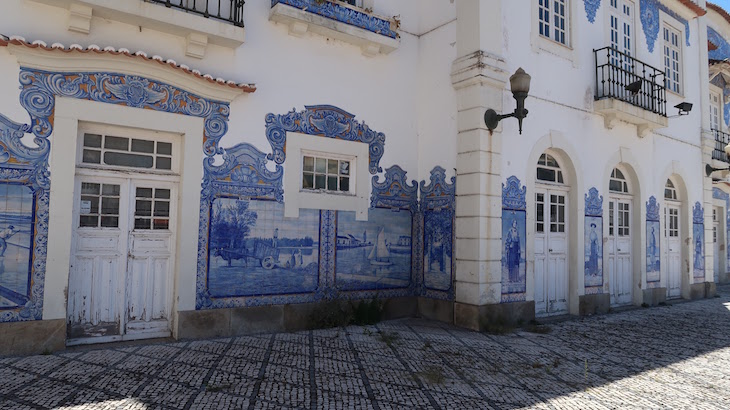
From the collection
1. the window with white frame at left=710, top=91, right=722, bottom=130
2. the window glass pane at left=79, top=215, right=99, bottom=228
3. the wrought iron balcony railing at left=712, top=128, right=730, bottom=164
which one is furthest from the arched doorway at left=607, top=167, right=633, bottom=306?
the window glass pane at left=79, top=215, right=99, bottom=228

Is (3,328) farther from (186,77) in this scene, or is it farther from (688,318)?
(688,318)

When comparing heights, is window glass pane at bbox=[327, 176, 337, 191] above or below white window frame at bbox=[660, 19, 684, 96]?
below

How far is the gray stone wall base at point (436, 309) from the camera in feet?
24.3

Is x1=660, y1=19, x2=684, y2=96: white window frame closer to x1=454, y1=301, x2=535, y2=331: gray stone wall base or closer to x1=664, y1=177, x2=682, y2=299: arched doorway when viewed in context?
x1=664, y1=177, x2=682, y2=299: arched doorway

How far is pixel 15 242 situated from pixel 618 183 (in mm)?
9915

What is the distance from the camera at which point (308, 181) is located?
22.9 feet

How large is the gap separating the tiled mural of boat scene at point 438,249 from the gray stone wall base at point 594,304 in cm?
274

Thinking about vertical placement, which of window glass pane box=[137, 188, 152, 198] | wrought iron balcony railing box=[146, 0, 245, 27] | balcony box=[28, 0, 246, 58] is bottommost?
window glass pane box=[137, 188, 152, 198]

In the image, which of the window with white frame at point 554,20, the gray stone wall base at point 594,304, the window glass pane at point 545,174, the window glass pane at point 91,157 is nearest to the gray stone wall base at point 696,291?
the gray stone wall base at point 594,304

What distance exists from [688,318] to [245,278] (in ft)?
25.0

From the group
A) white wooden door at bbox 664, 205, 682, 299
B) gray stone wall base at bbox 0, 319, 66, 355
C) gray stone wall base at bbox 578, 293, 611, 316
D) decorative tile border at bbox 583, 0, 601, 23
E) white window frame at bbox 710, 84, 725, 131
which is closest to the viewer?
gray stone wall base at bbox 0, 319, 66, 355

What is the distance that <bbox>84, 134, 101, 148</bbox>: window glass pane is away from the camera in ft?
18.3

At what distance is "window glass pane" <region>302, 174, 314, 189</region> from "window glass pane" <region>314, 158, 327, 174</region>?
5.7 inches

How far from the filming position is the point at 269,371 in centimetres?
475
